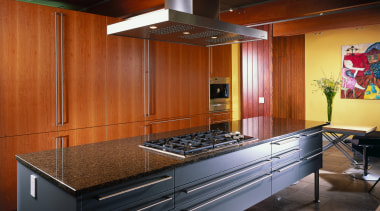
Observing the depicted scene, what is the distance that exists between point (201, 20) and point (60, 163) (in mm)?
1428

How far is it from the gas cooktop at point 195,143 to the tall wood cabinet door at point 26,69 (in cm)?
165

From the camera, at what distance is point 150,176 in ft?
6.02

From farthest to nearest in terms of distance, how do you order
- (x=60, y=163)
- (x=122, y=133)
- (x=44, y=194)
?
1. (x=122, y=133)
2. (x=60, y=163)
3. (x=44, y=194)

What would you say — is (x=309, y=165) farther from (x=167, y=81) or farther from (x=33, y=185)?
(x=33, y=185)

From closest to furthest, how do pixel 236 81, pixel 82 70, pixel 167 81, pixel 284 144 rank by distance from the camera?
pixel 284 144
pixel 82 70
pixel 167 81
pixel 236 81

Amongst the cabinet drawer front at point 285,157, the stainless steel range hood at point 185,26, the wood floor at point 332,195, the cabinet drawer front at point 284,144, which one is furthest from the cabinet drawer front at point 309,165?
the stainless steel range hood at point 185,26

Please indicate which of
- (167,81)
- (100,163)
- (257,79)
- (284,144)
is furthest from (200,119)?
(100,163)

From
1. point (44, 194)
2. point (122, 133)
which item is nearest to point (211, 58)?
point (122, 133)

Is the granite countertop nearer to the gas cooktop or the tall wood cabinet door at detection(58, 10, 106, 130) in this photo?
the gas cooktop

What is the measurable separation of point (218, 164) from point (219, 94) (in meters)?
3.47

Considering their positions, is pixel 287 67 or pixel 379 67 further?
pixel 287 67

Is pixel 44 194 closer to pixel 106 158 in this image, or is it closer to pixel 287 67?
pixel 106 158

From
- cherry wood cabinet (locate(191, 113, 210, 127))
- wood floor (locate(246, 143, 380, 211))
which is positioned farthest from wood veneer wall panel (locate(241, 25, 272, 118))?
wood floor (locate(246, 143, 380, 211))

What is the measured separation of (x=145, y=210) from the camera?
5.94 ft
